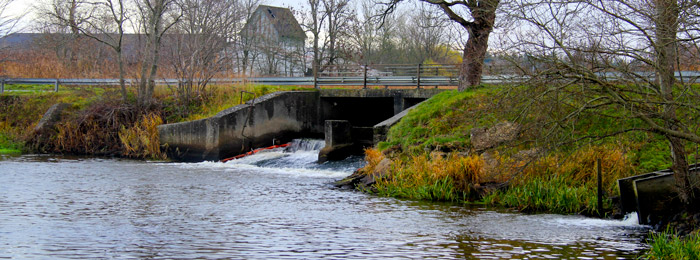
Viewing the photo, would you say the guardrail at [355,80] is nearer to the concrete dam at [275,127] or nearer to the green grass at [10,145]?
the concrete dam at [275,127]

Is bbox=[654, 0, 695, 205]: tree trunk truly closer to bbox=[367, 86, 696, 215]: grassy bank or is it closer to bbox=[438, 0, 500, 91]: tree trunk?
bbox=[367, 86, 696, 215]: grassy bank

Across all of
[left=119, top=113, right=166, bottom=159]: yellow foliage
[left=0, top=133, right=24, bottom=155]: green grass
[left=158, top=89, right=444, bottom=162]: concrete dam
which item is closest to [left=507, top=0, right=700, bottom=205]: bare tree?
[left=158, top=89, right=444, bottom=162]: concrete dam

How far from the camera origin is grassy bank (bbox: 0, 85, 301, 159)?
78.7 ft

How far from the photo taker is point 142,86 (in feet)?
86.6

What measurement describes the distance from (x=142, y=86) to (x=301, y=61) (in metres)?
16.6

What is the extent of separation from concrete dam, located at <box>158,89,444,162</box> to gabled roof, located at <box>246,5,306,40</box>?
17.2 m

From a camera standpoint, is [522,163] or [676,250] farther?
[522,163]

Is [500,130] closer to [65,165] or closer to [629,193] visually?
[629,193]

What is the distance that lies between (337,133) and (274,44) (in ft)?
89.7

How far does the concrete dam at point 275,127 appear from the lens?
22.0 meters

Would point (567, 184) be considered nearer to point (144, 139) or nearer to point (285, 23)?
point (144, 139)

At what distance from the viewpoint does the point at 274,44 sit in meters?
47.7

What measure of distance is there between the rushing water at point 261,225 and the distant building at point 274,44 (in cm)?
2698

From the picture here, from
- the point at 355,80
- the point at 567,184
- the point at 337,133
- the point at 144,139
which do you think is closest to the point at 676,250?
the point at 567,184
